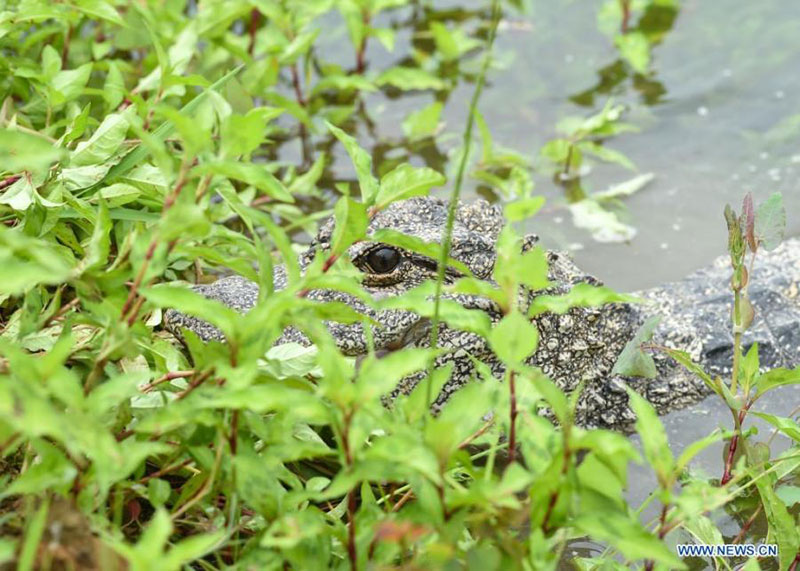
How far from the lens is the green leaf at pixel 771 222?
3.18 metres

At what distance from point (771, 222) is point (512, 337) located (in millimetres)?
1366

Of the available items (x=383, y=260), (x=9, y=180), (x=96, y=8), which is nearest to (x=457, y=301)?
(x=383, y=260)

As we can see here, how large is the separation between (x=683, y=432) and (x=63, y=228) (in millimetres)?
2722

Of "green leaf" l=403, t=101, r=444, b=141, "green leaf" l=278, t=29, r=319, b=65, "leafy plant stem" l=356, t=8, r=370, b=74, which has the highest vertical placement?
"green leaf" l=278, t=29, r=319, b=65

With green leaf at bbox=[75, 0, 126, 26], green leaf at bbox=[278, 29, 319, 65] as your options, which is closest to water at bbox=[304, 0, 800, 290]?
green leaf at bbox=[278, 29, 319, 65]

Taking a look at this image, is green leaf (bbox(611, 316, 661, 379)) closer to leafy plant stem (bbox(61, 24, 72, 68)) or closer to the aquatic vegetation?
the aquatic vegetation

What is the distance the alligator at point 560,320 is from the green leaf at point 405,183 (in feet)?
1.64

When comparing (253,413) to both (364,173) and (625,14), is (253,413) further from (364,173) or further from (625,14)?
(625,14)

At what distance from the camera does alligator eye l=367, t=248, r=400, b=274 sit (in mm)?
3727

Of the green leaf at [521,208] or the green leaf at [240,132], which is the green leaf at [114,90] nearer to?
the green leaf at [240,132]

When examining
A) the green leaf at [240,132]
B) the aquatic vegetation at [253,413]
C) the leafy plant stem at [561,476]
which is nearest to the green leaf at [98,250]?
the aquatic vegetation at [253,413]

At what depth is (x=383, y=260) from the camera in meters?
3.74

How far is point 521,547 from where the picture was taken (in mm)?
2299

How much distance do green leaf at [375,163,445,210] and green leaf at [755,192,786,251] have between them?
1.13m
